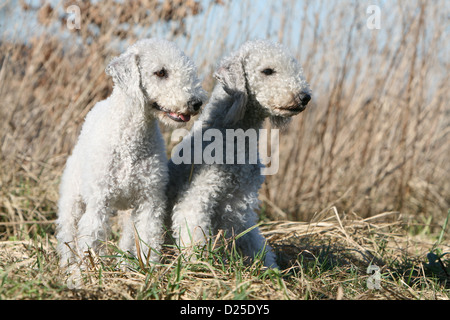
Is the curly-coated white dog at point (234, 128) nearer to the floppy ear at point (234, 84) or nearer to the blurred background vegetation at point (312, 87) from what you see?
the floppy ear at point (234, 84)

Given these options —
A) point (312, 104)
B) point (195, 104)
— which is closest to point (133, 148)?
point (195, 104)

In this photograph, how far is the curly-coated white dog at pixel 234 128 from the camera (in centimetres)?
292

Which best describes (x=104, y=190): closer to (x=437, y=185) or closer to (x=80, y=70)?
(x=80, y=70)

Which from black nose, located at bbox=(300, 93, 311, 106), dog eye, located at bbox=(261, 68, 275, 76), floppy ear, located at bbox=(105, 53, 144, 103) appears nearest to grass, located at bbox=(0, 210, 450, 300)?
floppy ear, located at bbox=(105, 53, 144, 103)

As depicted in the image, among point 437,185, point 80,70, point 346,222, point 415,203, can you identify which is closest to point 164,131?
point 80,70

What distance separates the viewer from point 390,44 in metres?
5.07

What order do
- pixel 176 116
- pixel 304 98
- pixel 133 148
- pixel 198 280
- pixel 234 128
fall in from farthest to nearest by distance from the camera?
1. pixel 234 128
2. pixel 304 98
3. pixel 133 148
4. pixel 176 116
5. pixel 198 280

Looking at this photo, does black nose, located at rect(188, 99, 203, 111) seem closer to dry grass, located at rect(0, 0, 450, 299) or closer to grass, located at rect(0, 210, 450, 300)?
grass, located at rect(0, 210, 450, 300)

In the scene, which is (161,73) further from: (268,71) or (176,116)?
(268,71)

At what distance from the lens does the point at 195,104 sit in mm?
2676

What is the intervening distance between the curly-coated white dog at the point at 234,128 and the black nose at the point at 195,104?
0.85ft

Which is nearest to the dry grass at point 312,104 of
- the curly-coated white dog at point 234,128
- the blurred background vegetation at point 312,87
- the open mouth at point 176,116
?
the blurred background vegetation at point 312,87

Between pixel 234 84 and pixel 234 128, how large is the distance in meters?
0.28

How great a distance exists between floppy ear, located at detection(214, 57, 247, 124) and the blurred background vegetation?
63.1 inches
